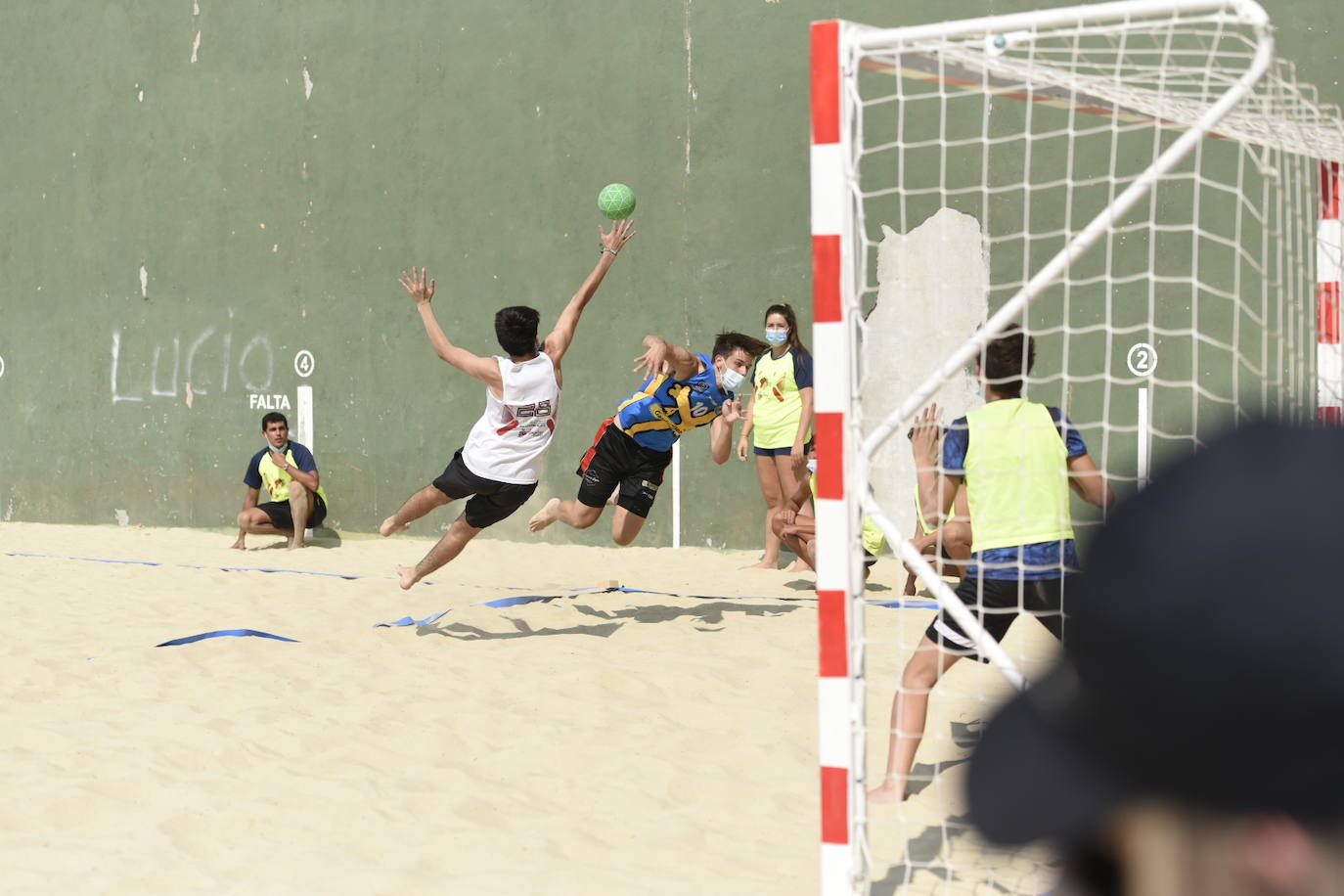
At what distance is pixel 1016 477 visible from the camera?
13.6 ft

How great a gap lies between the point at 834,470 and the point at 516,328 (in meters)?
3.92

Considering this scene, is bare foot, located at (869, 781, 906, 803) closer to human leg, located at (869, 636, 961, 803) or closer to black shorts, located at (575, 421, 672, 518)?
human leg, located at (869, 636, 961, 803)

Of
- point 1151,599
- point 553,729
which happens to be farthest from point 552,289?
point 1151,599

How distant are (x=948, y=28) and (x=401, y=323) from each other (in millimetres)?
8633

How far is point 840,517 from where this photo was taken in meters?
3.33

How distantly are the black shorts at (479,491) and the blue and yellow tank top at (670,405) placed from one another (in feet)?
2.42

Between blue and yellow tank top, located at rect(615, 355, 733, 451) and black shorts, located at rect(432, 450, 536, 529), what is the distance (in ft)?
2.42

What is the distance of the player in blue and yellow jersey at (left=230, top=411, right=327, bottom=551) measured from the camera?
36.9ft

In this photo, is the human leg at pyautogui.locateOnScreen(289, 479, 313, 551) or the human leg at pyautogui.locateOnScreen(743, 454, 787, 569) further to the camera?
the human leg at pyautogui.locateOnScreen(289, 479, 313, 551)

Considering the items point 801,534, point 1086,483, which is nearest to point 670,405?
point 801,534

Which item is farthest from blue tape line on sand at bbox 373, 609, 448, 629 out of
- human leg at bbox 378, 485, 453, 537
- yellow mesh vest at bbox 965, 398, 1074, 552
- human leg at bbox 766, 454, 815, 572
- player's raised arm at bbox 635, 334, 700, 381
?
yellow mesh vest at bbox 965, 398, 1074, 552

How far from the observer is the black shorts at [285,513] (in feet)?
37.8

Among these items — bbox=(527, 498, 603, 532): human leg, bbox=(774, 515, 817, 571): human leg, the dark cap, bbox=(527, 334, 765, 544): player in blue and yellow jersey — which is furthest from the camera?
bbox=(774, 515, 817, 571): human leg

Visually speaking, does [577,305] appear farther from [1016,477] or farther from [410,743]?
[1016,477]
